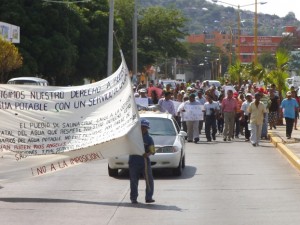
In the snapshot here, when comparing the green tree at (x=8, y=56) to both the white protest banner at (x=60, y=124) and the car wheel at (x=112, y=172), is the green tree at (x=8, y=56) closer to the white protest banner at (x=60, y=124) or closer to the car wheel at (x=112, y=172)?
the car wheel at (x=112, y=172)

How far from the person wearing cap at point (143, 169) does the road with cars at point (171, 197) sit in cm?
22

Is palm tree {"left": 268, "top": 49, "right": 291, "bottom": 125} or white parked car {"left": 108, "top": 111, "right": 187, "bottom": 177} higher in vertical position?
palm tree {"left": 268, "top": 49, "right": 291, "bottom": 125}

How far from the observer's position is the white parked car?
18.6 m

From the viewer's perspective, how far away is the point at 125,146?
584 inches

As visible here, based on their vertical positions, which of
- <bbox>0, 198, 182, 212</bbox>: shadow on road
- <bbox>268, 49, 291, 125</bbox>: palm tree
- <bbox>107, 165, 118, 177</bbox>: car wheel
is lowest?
<bbox>107, 165, 118, 177</bbox>: car wheel

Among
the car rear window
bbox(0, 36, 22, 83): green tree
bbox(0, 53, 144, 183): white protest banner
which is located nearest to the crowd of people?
the car rear window

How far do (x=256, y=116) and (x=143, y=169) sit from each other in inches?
514

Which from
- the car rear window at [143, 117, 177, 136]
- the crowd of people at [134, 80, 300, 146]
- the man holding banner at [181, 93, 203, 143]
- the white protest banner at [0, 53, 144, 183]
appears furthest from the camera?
the man holding banner at [181, 93, 203, 143]

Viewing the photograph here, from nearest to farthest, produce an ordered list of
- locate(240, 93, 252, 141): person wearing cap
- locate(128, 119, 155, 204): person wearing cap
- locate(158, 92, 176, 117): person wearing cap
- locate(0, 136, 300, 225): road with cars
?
locate(0, 136, 300, 225): road with cars < locate(128, 119, 155, 204): person wearing cap < locate(158, 92, 176, 117): person wearing cap < locate(240, 93, 252, 141): person wearing cap

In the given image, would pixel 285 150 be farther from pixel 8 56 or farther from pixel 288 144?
pixel 8 56

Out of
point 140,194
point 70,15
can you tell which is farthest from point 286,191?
point 70,15

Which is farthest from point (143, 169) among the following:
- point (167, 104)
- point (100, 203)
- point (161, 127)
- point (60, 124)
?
point (167, 104)

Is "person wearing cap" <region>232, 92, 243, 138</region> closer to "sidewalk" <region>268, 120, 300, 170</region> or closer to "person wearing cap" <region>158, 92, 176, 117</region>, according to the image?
"sidewalk" <region>268, 120, 300, 170</region>

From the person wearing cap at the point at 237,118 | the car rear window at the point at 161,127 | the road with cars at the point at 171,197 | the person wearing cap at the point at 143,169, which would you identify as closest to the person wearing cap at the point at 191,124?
the person wearing cap at the point at 237,118
